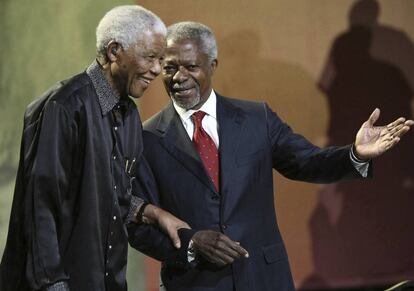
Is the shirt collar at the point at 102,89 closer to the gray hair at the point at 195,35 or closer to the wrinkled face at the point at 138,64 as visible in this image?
the wrinkled face at the point at 138,64

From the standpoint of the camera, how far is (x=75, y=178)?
6.42 ft

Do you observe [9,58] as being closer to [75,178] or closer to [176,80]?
[176,80]

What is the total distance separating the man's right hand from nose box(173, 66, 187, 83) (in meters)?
0.49

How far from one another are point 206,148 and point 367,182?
140 cm

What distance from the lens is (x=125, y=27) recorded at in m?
2.03

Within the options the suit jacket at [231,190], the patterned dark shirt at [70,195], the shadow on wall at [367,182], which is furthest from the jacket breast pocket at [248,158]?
the shadow on wall at [367,182]

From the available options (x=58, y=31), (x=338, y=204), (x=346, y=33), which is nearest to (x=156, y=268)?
(x=338, y=204)

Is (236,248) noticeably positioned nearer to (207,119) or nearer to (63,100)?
(207,119)

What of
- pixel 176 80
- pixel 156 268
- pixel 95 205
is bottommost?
pixel 156 268

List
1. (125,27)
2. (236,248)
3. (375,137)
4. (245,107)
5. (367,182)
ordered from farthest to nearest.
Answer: (367,182)
(245,107)
(375,137)
(236,248)
(125,27)

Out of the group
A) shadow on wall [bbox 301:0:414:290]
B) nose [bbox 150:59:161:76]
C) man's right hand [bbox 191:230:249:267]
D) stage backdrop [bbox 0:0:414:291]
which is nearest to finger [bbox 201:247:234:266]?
man's right hand [bbox 191:230:249:267]

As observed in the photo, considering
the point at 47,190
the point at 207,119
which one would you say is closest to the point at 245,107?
the point at 207,119

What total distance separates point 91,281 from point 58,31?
5.94ft

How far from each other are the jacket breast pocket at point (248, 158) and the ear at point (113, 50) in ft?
2.02
